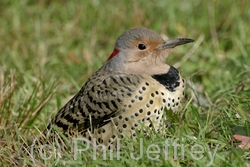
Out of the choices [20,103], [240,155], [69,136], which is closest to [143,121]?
[69,136]

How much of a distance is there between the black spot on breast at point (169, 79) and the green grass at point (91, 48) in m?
0.33

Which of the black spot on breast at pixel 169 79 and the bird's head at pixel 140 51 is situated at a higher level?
the bird's head at pixel 140 51

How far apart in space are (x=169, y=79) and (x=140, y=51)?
41cm

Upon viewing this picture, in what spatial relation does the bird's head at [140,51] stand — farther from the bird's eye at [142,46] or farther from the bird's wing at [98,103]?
the bird's wing at [98,103]

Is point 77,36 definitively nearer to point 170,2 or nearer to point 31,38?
point 31,38

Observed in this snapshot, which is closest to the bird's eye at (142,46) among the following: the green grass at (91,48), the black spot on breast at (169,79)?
the black spot on breast at (169,79)

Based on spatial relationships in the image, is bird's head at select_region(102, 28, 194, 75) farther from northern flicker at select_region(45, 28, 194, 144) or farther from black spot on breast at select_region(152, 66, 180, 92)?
black spot on breast at select_region(152, 66, 180, 92)

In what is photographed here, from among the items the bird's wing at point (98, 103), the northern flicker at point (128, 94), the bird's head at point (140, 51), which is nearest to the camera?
the northern flicker at point (128, 94)

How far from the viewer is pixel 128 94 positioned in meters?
4.58

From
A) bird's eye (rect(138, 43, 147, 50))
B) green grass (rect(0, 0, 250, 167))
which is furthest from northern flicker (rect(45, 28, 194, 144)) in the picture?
green grass (rect(0, 0, 250, 167))

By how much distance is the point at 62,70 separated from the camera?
22.8ft

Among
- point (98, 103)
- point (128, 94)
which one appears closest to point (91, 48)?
point (98, 103)

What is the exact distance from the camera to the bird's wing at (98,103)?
4613mm

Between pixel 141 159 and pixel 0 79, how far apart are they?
2.33 metres
